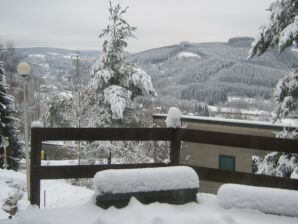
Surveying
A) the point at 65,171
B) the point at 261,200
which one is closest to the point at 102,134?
the point at 65,171

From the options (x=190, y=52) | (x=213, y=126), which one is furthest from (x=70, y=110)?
(x=190, y=52)

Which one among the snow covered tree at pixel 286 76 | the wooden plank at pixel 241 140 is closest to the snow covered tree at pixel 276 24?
the snow covered tree at pixel 286 76

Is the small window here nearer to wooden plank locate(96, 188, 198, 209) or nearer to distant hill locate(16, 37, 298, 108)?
wooden plank locate(96, 188, 198, 209)

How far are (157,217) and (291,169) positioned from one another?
6.13m

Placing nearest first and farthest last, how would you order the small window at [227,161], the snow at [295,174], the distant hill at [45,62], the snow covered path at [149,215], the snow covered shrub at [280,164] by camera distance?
the snow covered path at [149,215] < the snow at [295,174] < the snow covered shrub at [280,164] < the small window at [227,161] < the distant hill at [45,62]

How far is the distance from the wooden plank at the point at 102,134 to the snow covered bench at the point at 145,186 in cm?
A: 150

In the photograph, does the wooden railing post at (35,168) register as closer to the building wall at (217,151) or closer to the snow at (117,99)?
the snow at (117,99)

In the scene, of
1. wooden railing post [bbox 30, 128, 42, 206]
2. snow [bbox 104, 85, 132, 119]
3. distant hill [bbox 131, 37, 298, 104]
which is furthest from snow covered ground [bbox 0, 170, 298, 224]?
distant hill [bbox 131, 37, 298, 104]

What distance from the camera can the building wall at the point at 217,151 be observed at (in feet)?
65.0

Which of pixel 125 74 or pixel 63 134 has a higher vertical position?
pixel 125 74

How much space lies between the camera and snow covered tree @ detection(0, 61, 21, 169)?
26.7 m

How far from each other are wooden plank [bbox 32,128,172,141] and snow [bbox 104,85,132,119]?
12.2 m

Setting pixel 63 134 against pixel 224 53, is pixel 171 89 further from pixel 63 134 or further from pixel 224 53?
pixel 63 134

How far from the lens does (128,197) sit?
4.12m
